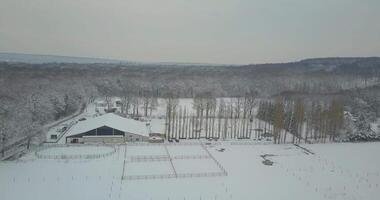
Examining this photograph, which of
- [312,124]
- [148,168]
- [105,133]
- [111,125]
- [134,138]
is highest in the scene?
[312,124]

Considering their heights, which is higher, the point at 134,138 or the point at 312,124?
the point at 312,124

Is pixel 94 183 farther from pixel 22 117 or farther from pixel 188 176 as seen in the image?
pixel 22 117

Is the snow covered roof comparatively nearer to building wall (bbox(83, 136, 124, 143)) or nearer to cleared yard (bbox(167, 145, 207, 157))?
building wall (bbox(83, 136, 124, 143))

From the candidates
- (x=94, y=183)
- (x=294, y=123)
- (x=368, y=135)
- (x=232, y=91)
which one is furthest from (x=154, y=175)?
(x=232, y=91)

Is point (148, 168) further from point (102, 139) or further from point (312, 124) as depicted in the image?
point (312, 124)

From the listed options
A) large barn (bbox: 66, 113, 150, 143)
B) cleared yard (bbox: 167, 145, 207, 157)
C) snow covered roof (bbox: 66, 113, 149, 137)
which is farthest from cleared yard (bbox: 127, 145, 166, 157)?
snow covered roof (bbox: 66, 113, 149, 137)

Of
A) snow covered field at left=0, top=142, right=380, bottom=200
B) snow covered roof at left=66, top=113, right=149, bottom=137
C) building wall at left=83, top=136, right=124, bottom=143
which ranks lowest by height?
snow covered field at left=0, top=142, right=380, bottom=200

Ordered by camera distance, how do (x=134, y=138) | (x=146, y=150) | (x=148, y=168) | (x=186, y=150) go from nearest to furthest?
(x=148, y=168) < (x=146, y=150) < (x=186, y=150) < (x=134, y=138)

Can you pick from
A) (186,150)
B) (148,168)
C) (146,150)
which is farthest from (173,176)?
(146,150)
